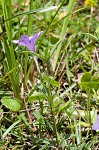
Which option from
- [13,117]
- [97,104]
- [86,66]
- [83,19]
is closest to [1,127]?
[13,117]

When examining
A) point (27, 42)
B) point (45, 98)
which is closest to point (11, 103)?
point (45, 98)

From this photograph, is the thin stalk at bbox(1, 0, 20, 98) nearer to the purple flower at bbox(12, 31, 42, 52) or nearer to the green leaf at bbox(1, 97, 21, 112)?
the green leaf at bbox(1, 97, 21, 112)

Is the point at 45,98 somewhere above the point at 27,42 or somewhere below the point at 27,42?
below

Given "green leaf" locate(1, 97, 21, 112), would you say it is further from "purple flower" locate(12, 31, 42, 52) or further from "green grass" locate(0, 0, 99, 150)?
"purple flower" locate(12, 31, 42, 52)

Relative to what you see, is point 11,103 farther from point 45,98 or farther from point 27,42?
point 27,42

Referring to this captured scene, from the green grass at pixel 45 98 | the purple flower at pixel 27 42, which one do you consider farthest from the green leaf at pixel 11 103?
the purple flower at pixel 27 42

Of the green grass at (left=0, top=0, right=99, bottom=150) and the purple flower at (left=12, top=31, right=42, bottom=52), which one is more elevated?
the purple flower at (left=12, top=31, right=42, bottom=52)

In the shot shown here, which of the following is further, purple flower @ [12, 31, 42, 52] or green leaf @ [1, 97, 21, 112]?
green leaf @ [1, 97, 21, 112]

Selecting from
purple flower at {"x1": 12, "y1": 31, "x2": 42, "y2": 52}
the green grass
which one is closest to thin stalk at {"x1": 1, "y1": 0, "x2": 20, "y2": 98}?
the green grass

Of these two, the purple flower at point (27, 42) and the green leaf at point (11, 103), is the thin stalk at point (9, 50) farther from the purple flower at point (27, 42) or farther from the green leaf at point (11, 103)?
the purple flower at point (27, 42)
